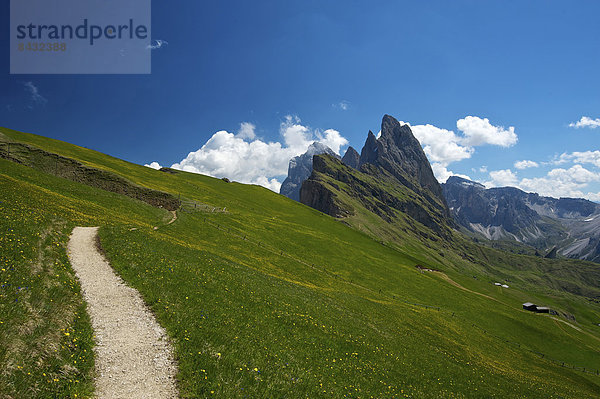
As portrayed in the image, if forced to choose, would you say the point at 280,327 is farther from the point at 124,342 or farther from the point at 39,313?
the point at 39,313

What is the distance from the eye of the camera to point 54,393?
8.92 m

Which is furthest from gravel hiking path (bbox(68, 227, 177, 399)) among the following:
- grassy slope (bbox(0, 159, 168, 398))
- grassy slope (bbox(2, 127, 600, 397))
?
grassy slope (bbox(2, 127, 600, 397))

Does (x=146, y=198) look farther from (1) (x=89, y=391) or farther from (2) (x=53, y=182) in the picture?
(1) (x=89, y=391)

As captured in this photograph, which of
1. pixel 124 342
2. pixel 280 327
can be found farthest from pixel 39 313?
pixel 280 327

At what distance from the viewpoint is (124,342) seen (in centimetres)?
1284

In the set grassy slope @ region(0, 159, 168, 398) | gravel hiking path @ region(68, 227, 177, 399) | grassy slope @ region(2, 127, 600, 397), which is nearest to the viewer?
grassy slope @ region(0, 159, 168, 398)

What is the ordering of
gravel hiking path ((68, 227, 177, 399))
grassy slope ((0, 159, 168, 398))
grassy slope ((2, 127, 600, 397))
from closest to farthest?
1. grassy slope ((0, 159, 168, 398))
2. gravel hiking path ((68, 227, 177, 399))
3. grassy slope ((2, 127, 600, 397))

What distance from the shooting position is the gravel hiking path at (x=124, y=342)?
10438 mm

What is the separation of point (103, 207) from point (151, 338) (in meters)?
38.4

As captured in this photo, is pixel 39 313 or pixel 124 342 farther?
pixel 124 342

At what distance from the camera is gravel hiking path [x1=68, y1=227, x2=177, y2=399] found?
34.2 feet

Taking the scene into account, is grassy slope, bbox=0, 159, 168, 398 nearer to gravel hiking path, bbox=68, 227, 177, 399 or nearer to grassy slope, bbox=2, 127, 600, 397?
gravel hiking path, bbox=68, 227, 177, 399

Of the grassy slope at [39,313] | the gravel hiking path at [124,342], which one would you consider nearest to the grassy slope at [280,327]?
the gravel hiking path at [124,342]

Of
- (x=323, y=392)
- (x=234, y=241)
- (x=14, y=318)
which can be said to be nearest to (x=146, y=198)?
(x=234, y=241)
